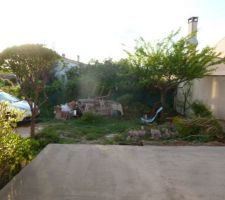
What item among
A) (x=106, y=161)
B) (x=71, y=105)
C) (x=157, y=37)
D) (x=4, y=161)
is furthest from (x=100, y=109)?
(x=4, y=161)

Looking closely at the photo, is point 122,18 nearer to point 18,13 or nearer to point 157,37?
point 157,37

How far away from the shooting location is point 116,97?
43.1 feet

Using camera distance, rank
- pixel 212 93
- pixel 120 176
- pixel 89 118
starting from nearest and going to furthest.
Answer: pixel 120 176
pixel 212 93
pixel 89 118

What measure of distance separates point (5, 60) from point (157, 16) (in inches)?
214

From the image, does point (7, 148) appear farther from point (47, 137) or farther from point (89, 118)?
point (89, 118)

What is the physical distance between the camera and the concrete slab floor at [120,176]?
2859 millimetres

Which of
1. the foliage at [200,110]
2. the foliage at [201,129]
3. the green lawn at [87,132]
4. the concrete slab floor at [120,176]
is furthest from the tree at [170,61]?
the concrete slab floor at [120,176]

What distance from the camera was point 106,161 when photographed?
160 inches

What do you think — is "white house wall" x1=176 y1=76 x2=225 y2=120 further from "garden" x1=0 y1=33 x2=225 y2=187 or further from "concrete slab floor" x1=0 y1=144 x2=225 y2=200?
"concrete slab floor" x1=0 y1=144 x2=225 y2=200

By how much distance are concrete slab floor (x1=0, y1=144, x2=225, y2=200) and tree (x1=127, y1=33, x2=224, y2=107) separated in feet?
19.3

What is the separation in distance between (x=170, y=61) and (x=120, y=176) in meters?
7.47

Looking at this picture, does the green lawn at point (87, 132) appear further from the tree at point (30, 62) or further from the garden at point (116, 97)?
the tree at point (30, 62)

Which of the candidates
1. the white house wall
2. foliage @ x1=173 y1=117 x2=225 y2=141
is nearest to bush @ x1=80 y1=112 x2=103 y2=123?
foliage @ x1=173 y1=117 x2=225 y2=141

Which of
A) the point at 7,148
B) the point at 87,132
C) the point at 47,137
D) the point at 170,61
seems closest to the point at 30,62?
the point at 47,137
